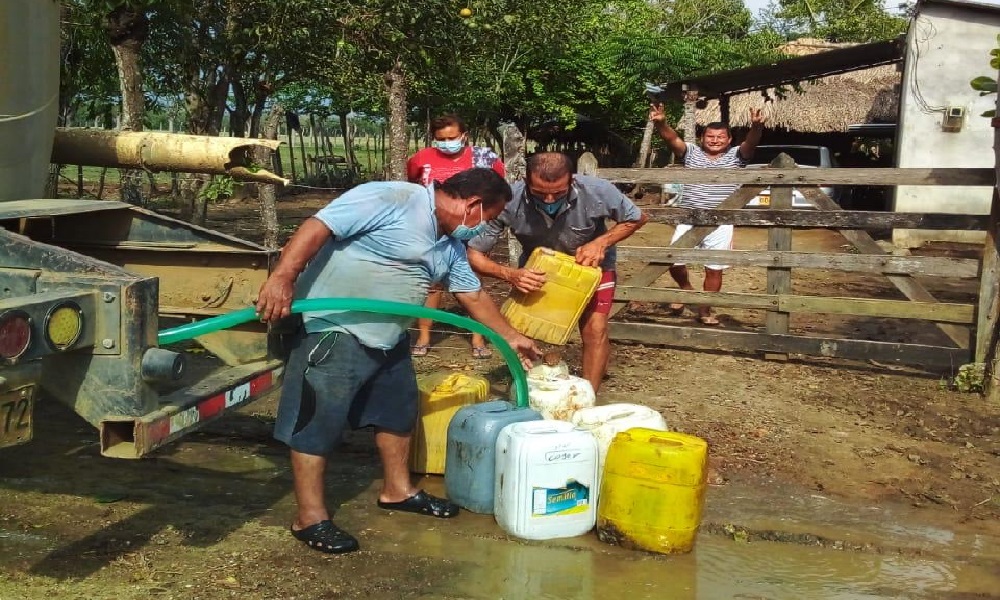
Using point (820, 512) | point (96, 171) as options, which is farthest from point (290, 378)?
point (96, 171)

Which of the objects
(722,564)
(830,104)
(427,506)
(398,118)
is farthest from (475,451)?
(830,104)

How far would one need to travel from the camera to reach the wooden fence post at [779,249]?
7.43 meters

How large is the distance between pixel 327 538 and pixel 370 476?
1007 millimetres

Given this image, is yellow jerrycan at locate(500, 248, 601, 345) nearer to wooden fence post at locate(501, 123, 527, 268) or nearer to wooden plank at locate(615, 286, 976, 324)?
wooden plank at locate(615, 286, 976, 324)

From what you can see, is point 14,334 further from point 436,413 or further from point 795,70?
point 795,70

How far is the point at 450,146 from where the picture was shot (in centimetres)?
685

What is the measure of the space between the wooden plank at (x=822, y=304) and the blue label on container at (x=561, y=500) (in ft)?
12.1

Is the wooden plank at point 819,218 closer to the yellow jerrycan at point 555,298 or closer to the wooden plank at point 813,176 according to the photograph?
the wooden plank at point 813,176

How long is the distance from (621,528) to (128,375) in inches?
82.5

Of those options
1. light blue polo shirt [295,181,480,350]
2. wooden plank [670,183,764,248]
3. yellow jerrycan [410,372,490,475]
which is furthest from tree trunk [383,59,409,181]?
light blue polo shirt [295,181,480,350]

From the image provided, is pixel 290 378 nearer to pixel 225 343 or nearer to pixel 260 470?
pixel 225 343

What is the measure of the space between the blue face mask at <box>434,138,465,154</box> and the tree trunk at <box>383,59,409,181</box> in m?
2.34

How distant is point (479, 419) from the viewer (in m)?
4.45

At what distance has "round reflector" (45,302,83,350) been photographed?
9.57 feet
